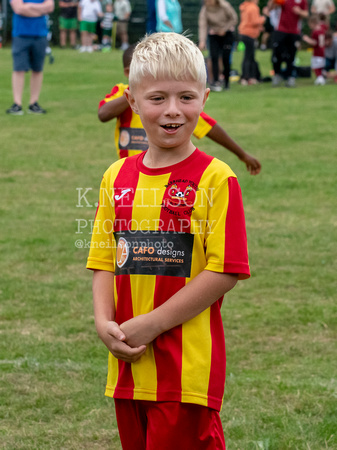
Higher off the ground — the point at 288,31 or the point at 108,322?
the point at 108,322

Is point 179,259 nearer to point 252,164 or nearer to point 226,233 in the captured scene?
point 226,233

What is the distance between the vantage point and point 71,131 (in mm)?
13195

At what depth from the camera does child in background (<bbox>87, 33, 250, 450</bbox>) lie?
2371 millimetres

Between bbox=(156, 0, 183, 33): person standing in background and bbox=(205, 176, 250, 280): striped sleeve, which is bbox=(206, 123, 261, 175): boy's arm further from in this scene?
bbox=(156, 0, 183, 33): person standing in background

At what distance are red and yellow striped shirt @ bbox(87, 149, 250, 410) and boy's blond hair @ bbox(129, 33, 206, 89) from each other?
0.86 ft

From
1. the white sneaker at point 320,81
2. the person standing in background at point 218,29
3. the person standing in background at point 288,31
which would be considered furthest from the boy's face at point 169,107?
the white sneaker at point 320,81

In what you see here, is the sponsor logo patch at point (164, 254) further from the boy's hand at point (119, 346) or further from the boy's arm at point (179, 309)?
the boy's hand at point (119, 346)

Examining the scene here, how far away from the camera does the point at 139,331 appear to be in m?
2.37

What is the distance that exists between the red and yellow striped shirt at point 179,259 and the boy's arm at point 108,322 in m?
0.06

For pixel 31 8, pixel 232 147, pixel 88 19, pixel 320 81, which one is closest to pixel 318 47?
pixel 320 81

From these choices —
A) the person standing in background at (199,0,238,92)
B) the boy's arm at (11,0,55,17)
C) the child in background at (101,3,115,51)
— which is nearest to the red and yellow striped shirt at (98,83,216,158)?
the boy's arm at (11,0,55,17)

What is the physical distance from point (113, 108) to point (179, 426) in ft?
10.2

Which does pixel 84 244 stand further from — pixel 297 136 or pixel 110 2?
pixel 110 2

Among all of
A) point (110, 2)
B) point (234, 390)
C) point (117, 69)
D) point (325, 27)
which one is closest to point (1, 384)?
point (234, 390)
